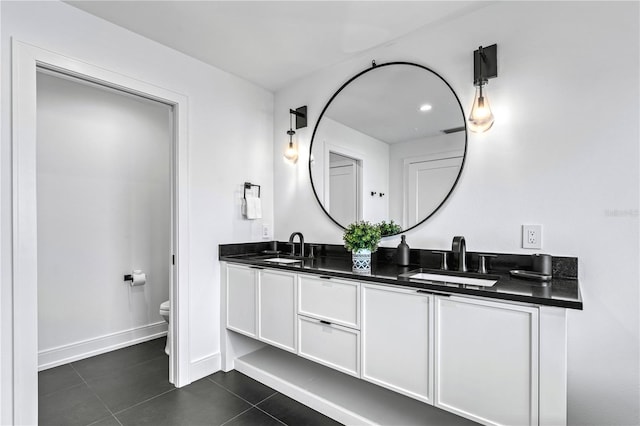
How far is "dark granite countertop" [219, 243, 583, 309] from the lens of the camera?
126 centimetres

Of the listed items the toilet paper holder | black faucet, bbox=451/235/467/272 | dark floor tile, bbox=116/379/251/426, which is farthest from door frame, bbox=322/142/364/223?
the toilet paper holder

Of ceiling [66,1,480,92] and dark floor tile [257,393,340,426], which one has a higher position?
ceiling [66,1,480,92]

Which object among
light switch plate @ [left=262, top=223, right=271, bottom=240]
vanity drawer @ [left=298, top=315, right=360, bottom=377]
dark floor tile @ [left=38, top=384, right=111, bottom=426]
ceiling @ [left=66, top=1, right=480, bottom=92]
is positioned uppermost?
ceiling @ [left=66, top=1, right=480, bottom=92]

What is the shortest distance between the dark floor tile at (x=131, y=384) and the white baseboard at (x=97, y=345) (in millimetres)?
503

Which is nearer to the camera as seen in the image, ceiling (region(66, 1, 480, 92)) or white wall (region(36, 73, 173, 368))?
ceiling (region(66, 1, 480, 92))

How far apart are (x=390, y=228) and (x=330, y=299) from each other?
2.20 feet

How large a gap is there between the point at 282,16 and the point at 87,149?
212 cm

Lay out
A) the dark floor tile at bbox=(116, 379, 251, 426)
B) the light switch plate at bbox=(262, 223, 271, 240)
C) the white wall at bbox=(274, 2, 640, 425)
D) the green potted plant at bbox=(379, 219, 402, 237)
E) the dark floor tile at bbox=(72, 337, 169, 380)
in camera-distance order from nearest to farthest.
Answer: the white wall at bbox=(274, 2, 640, 425) < the dark floor tile at bbox=(116, 379, 251, 426) < the green potted plant at bbox=(379, 219, 402, 237) < the dark floor tile at bbox=(72, 337, 169, 380) < the light switch plate at bbox=(262, 223, 271, 240)

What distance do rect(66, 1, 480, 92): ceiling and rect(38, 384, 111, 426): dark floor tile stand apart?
2396 mm

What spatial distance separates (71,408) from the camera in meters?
2.00

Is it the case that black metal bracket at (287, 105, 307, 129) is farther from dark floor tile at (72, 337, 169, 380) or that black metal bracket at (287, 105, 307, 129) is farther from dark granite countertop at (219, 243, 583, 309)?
dark floor tile at (72, 337, 169, 380)

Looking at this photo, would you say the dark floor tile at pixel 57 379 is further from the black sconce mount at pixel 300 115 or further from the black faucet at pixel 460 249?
the black faucet at pixel 460 249

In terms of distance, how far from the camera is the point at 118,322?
2.98 meters

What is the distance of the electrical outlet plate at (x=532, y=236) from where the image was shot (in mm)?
1689
